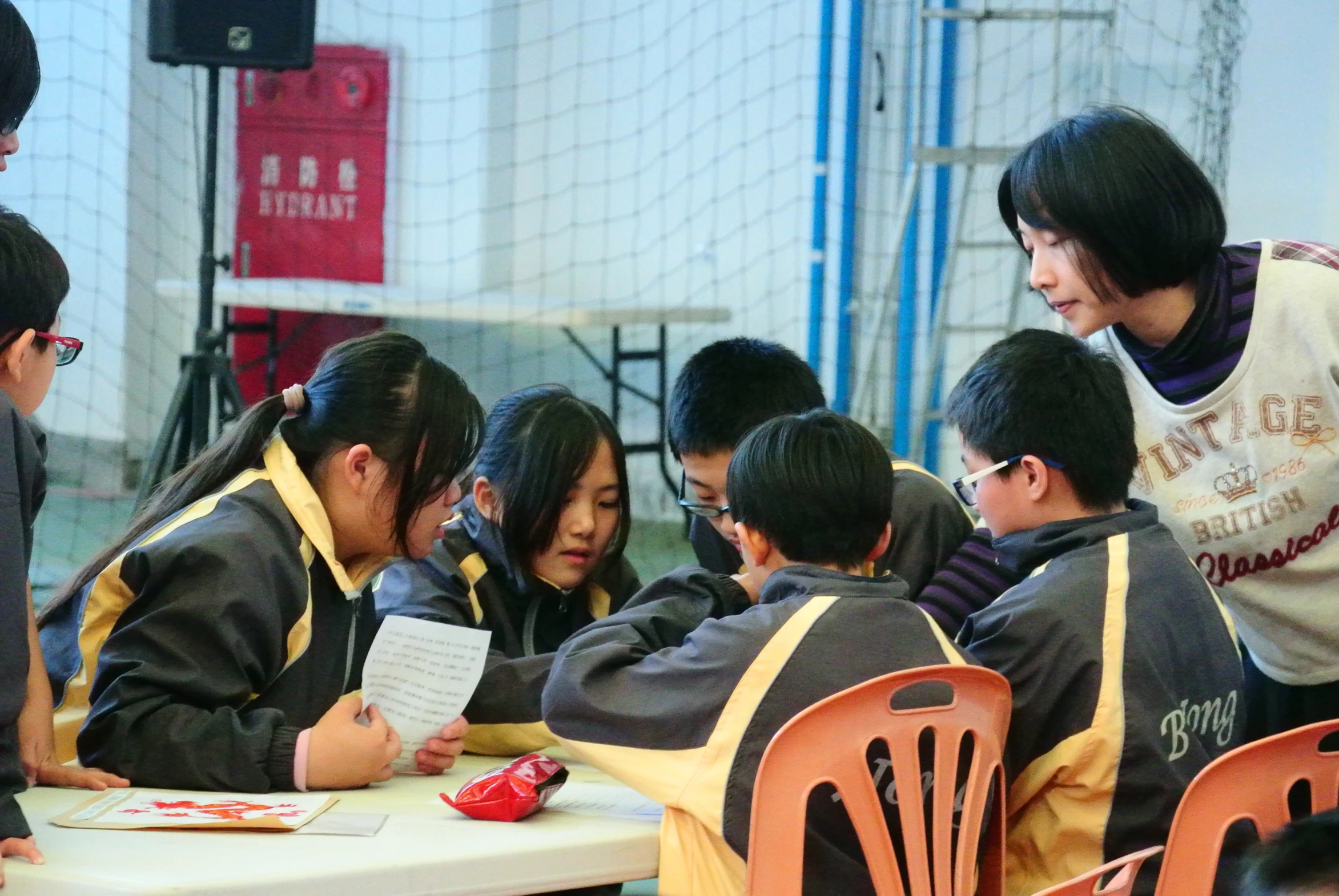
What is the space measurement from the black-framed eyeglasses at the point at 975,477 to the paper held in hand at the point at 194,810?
701mm

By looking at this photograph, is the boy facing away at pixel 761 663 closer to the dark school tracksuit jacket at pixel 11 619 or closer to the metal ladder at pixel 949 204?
the dark school tracksuit jacket at pixel 11 619

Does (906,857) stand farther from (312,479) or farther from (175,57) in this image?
(175,57)

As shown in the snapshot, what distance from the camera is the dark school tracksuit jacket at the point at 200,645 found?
1.31m

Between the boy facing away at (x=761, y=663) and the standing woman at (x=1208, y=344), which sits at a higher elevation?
the standing woman at (x=1208, y=344)

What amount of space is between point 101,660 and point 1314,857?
1.02 m

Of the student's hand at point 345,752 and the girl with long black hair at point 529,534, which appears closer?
the student's hand at point 345,752

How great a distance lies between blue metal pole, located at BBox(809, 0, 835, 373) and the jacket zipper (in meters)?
3.01

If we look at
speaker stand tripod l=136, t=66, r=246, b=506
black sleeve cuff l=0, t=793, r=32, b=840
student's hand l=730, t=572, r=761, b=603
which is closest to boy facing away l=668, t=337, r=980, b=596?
student's hand l=730, t=572, r=761, b=603

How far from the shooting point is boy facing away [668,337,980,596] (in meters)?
1.69

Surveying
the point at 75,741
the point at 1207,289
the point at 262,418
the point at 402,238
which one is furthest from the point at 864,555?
the point at 402,238

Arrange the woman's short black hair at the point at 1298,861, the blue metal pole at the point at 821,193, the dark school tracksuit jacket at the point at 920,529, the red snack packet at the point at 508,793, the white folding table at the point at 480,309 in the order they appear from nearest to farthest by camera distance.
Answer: the woman's short black hair at the point at 1298,861 < the red snack packet at the point at 508,793 < the dark school tracksuit jacket at the point at 920,529 < the blue metal pole at the point at 821,193 < the white folding table at the point at 480,309

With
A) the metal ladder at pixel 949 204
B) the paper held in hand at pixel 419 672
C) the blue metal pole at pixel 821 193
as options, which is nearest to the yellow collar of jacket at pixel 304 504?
the paper held in hand at pixel 419 672

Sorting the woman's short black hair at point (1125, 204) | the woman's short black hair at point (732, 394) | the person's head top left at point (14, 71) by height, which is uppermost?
the person's head top left at point (14, 71)

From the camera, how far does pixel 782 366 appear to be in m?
1.89
